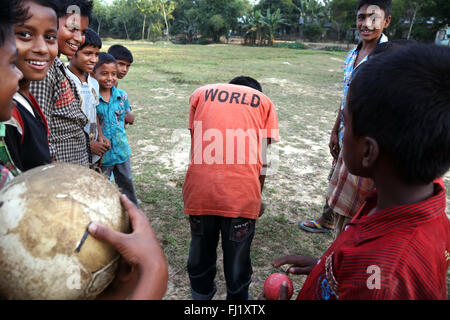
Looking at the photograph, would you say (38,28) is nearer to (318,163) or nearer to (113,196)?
(113,196)

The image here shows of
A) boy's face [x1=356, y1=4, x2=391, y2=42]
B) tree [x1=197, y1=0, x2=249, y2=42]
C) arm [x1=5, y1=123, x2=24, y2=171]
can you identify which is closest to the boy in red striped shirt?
arm [x1=5, y1=123, x2=24, y2=171]

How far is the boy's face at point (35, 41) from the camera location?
1.72 meters

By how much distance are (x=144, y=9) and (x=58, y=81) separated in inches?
2418

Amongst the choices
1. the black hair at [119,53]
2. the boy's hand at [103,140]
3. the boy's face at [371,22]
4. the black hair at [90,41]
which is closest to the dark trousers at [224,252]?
the boy's hand at [103,140]

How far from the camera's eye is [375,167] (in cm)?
119

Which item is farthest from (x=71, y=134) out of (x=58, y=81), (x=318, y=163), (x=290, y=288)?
(x=318, y=163)

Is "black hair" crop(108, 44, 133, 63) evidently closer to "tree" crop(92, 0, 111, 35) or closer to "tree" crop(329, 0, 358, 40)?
"tree" crop(329, 0, 358, 40)

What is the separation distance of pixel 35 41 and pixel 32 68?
0.51 ft

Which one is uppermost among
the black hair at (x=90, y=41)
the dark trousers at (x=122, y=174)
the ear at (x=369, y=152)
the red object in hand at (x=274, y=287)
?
the black hair at (x=90, y=41)

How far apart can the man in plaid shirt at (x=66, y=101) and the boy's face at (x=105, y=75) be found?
0.55 metres

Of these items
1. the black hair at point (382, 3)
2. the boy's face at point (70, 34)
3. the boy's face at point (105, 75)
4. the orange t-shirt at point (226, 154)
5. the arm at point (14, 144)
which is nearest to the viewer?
the arm at point (14, 144)

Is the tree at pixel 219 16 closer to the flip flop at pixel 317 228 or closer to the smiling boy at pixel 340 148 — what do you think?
the smiling boy at pixel 340 148

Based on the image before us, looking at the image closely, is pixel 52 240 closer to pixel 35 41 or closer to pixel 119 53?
pixel 35 41

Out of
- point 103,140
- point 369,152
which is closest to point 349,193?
point 369,152
